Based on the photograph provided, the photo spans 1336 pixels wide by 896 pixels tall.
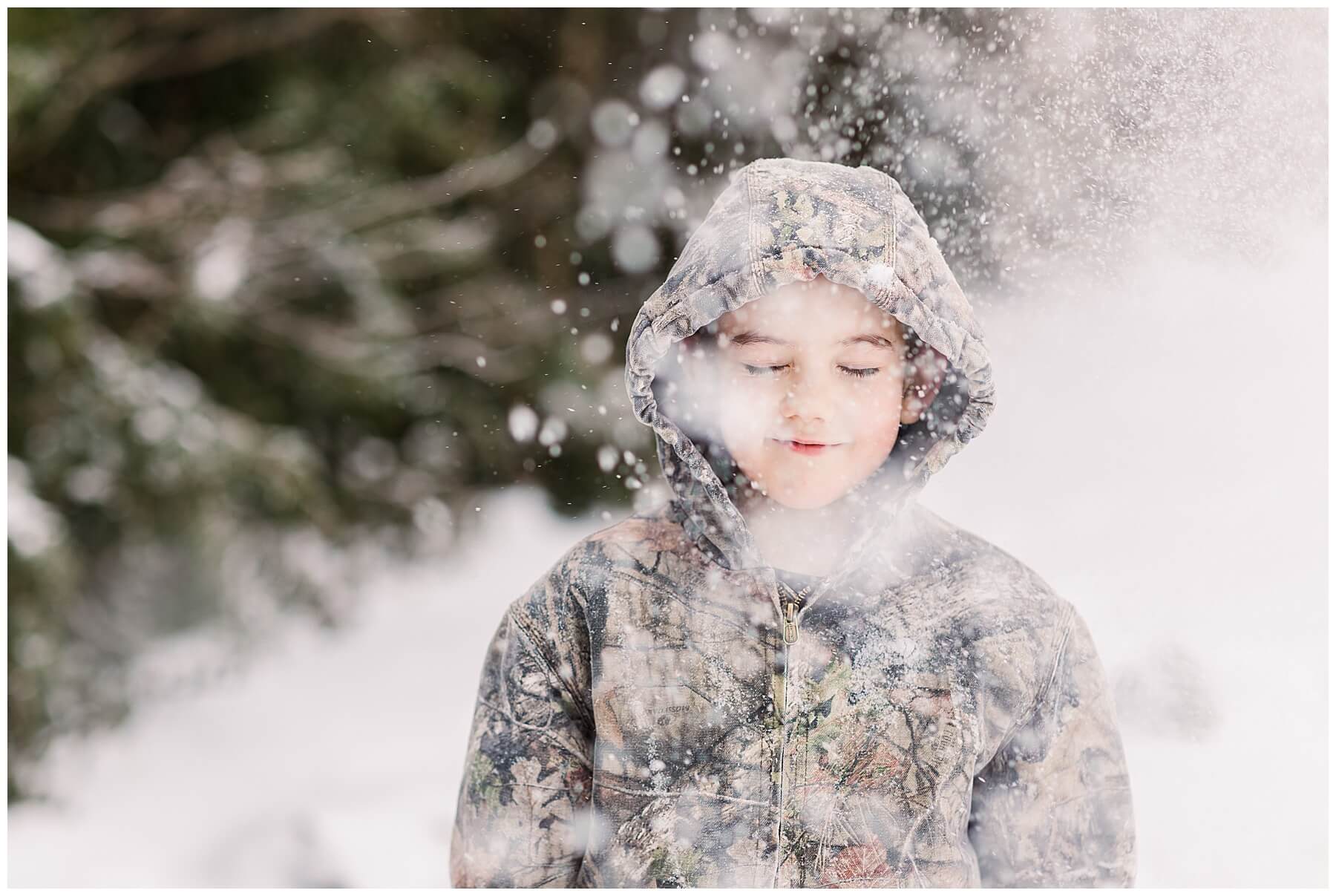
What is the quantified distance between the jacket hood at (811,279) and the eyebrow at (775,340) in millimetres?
36

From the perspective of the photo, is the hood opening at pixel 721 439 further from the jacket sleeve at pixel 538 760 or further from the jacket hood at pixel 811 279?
the jacket sleeve at pixel 538 760

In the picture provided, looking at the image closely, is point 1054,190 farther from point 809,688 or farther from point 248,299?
point 248,299

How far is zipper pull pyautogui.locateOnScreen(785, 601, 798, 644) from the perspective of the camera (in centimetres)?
110

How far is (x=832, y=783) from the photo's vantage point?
3.59ft

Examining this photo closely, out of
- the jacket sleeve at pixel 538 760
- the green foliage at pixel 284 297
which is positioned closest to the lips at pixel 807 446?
the jacket sleeve at pixel 538 760

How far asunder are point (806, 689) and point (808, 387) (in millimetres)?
322

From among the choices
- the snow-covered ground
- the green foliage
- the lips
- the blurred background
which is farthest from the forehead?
the green foliage

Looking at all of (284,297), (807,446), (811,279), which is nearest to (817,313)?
(811,279)

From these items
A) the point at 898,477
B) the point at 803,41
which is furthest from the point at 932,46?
the point at 898,477

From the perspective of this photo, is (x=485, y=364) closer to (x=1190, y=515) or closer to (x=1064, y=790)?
(x=1190, y=515)

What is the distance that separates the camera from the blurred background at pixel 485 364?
145 centimetres

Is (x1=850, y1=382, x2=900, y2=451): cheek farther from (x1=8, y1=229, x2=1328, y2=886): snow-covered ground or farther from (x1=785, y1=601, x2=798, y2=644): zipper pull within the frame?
(x1=8, y1=229, x2=1328, y2=886): snow-covered ground

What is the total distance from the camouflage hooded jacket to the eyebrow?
4 cm

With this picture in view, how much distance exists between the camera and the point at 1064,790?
112 centimetres
